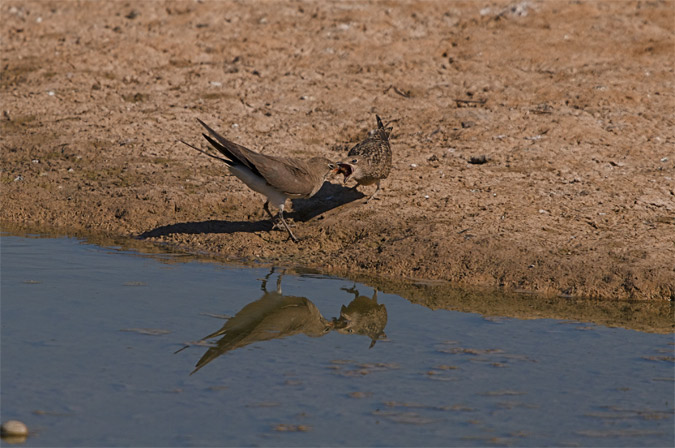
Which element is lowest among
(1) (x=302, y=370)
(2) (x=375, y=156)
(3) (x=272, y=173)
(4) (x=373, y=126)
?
(1) (x=302, y=370)

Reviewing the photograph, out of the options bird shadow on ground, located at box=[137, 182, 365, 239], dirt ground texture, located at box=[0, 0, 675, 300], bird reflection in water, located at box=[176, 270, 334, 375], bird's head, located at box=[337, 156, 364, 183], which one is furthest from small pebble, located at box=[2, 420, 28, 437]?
bird's head, located at box=[337, 156, 364, 183]

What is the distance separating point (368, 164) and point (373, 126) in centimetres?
170

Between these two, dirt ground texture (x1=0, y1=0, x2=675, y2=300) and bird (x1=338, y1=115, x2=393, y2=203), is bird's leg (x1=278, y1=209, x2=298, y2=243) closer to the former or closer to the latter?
dirt ground texture (x1=0, y1=0, x2=675, y2=300)

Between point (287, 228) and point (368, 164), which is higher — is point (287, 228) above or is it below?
below

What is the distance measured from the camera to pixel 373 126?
9.41 m

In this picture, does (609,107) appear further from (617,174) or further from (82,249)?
(82,249)

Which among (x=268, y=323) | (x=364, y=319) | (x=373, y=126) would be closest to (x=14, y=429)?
(x=268, y=323)

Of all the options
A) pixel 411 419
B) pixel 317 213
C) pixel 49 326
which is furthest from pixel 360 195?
pixel 411 419

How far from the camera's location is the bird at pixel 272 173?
6961 millimetres

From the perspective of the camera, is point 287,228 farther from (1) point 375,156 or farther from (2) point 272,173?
(1) point 375,156

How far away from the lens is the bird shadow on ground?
301 inches

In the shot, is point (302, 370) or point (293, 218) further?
point (293, 218)

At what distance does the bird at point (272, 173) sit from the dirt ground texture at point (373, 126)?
424 millimetres

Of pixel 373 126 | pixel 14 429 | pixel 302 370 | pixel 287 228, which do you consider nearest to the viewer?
pixel 14 429
